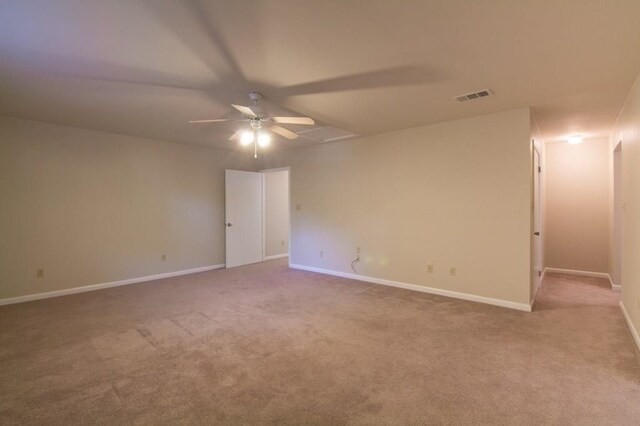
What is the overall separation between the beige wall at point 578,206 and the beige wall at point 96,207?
6.73 meters

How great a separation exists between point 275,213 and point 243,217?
1.08m

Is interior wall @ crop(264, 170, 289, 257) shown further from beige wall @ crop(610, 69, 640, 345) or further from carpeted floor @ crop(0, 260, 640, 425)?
beige wall @ crop(610, 69, 640, 345)

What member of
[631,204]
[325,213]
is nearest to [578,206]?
[631,204]

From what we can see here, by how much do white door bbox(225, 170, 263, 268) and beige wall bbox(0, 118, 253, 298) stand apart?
324mm

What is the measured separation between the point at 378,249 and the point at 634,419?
137 inches

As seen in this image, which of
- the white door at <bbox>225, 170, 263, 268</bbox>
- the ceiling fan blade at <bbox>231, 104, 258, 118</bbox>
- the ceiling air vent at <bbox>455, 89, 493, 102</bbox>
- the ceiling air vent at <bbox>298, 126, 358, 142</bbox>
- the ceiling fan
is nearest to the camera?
the ceiling fan blade at <bbox>231, 104, 258, 118</bbox>

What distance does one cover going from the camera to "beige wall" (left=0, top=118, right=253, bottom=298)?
4.26 m

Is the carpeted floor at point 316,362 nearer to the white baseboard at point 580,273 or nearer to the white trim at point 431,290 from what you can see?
the white trim at point 431,290

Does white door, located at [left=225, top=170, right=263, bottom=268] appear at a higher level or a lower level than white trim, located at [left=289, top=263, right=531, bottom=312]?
higher

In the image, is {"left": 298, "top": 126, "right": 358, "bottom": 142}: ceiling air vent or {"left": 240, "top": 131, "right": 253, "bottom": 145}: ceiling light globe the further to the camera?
{"left": 298, "top": 126, "right": 358, "bottom": 142}: ceiling air vent

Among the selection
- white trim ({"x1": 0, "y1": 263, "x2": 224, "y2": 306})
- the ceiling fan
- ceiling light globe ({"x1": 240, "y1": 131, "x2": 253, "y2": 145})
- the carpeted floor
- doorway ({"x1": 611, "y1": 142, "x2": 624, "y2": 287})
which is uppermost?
the ceiling fan

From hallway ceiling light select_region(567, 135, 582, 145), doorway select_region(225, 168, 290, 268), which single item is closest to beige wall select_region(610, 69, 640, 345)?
hallway ceiling light select_region(567, 135, 582, 145)

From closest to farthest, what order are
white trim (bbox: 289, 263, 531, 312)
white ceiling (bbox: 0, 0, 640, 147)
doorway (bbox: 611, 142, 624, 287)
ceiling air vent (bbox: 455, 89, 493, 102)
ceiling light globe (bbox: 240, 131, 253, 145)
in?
1. white ceiling (bbox: 0, 0, 640, 147)
2. ceiling air vent (bbox: 455, 89, 493, 102)
3. ceiling light globe (bbox: 240, 131, 253, 145)
4. white trim (bbox: 289, 263, 531, 312)
5. doorway (bbox: 611, 142, 624, 287)

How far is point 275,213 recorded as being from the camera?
7898 mm
